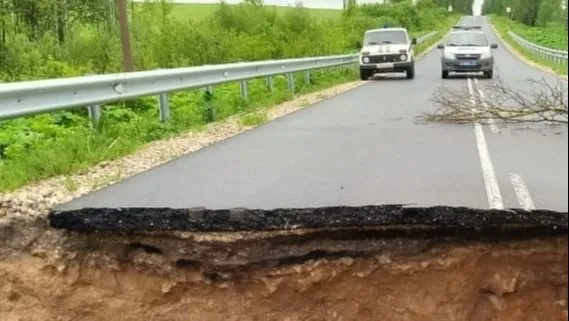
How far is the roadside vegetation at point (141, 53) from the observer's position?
22.6 ft

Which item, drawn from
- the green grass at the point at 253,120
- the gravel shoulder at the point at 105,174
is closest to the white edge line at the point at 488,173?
A: the gravel shoulder at the point at 105,174

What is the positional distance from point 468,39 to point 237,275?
1431cm

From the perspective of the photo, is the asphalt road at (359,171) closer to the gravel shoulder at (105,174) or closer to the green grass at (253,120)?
the gravel shoulder at (105,174)

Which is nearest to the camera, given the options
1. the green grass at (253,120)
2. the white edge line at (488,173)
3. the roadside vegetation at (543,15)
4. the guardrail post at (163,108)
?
the roadside vegetation at (543,15)

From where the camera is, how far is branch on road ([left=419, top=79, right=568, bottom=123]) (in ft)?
5.80

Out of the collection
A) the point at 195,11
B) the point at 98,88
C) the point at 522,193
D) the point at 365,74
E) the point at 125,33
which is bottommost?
the point at 365,74

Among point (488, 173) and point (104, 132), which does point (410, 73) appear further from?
point (488, 173)

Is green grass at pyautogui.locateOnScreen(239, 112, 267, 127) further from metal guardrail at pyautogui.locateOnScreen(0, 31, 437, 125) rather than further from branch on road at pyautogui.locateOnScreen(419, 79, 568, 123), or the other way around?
branch on road at pyautogui.locateOnScreen(419, 79, 568, 123)

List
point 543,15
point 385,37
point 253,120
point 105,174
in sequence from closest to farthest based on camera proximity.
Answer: point 543,15
point 105,174
point 253,120
point 385,37

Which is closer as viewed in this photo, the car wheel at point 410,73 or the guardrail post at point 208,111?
the guardrail post at point 208,111

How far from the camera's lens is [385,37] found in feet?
79.2

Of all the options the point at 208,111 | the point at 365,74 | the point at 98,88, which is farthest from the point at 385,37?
the point at 98,88

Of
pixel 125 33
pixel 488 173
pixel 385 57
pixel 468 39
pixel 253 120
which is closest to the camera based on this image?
pixel 488 173

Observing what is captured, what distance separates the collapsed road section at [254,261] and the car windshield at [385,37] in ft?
67.0
